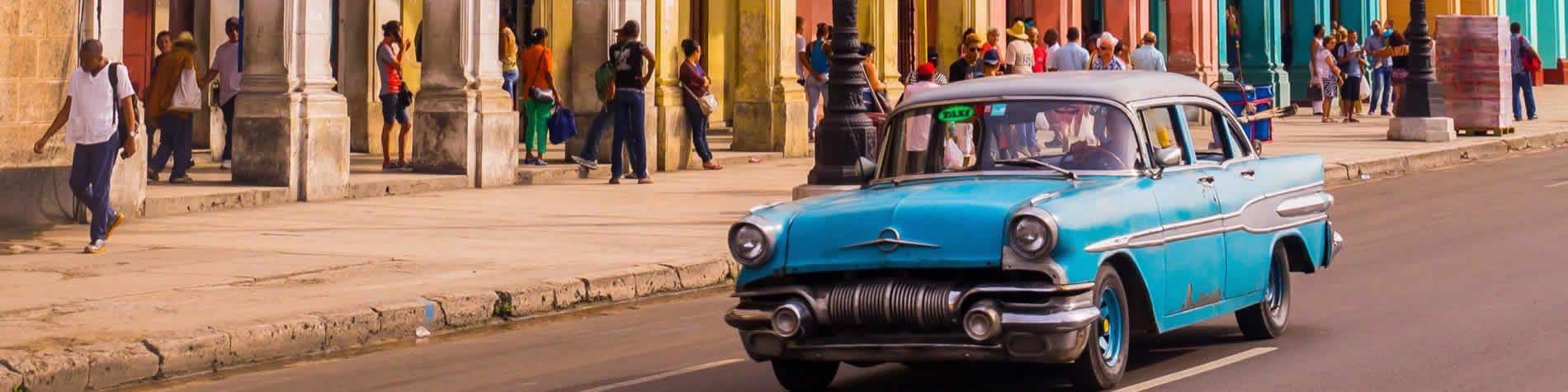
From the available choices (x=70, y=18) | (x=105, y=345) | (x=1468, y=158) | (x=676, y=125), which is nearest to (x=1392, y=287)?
(x=105, y=345)

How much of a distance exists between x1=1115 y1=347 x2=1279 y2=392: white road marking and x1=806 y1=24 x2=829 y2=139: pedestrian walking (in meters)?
15.8

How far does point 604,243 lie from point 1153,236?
21.3ft

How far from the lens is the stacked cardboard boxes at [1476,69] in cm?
2877

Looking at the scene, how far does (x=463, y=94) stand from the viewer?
2019 cm

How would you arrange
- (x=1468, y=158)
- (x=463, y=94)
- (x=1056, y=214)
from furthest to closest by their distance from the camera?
(x=1468, y=158), (x=463, y=94), (x=1056, y=214)

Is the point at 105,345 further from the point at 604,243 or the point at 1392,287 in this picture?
the point at 1392,287

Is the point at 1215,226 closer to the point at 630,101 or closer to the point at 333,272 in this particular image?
the point at 333,272

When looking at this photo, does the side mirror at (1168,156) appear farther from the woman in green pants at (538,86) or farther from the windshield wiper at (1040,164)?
the woman in green pants at (538,86)

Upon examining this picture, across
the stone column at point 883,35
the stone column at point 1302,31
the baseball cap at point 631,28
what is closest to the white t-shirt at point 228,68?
the baseball cap at point 631,28

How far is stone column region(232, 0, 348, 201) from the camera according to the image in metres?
18.3

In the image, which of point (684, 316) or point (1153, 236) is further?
point (684, 316)

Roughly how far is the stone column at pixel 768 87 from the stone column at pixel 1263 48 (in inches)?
621

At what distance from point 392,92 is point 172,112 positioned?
281 cm

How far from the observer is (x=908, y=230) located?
8.05 meters
